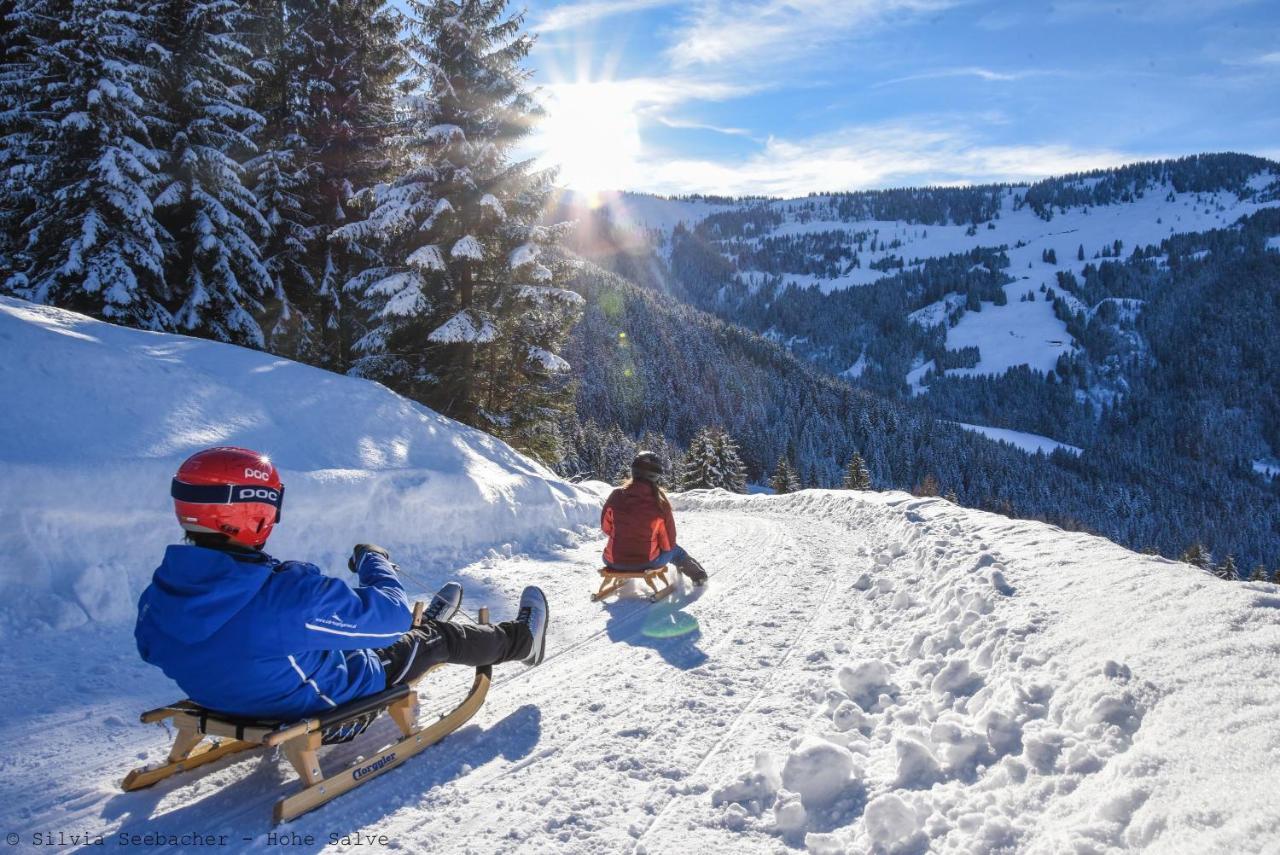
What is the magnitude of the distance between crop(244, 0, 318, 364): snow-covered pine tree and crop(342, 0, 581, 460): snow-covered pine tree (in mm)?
2119

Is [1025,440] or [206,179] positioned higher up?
[206,179]

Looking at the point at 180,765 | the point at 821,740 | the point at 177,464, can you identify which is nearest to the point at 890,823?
the point at 821,740

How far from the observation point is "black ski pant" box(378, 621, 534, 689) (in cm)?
390

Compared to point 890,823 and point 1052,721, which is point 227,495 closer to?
point 890,823

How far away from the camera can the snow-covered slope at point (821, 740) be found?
278 cm

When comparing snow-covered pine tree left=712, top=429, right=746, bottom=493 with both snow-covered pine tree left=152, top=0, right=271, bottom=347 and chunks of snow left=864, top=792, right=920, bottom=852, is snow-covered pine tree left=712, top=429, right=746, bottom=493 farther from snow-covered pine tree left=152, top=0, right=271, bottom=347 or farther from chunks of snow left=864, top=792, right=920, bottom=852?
chunks of snow left=864, top=792, right=920, bottom=852

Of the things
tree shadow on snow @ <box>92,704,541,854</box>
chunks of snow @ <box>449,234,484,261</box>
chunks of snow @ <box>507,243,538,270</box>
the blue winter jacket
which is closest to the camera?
the blue winter jacket

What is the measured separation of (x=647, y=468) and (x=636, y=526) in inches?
28.5

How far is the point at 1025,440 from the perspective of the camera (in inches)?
6344

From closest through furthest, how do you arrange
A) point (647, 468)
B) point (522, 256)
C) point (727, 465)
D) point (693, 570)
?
point (693, 570), point (647, 468), point (522, 256), point (727, 465)

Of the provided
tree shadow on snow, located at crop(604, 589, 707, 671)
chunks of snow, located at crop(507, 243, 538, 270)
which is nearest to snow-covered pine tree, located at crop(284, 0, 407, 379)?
chunks of snow, located at crop(507, 243, 538, 270)

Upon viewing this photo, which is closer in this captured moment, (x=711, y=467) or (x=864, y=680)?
(x=864, y=680)

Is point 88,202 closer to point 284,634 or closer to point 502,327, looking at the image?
point 502,327

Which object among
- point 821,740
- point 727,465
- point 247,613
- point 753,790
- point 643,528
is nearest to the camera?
point 247,613
